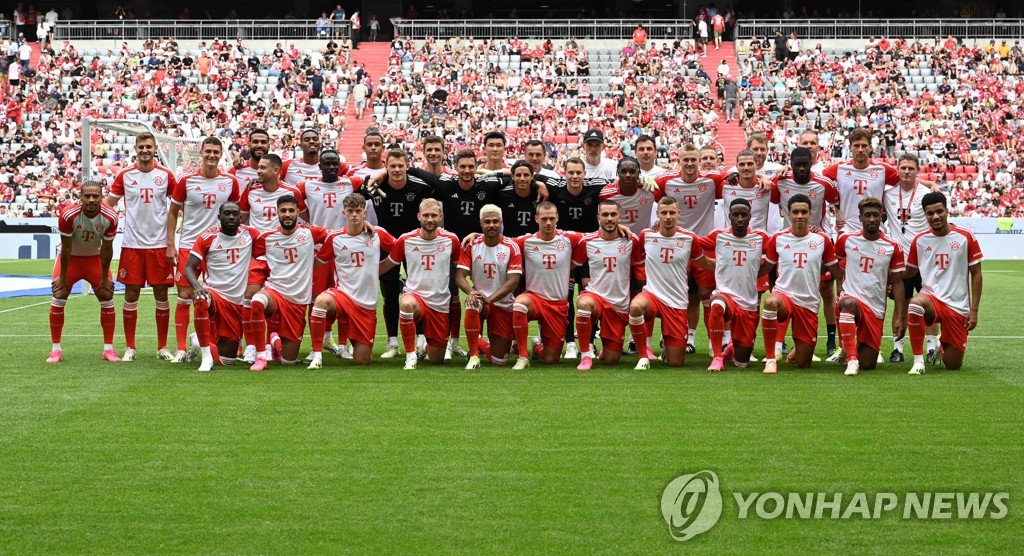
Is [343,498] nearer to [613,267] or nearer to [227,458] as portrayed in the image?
[227,458]

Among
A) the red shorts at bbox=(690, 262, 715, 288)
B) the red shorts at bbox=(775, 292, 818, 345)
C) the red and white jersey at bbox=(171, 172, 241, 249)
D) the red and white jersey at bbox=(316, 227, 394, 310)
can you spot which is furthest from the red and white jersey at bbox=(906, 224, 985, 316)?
the red and white jersey at bbox=(171, 172, 241, 249)

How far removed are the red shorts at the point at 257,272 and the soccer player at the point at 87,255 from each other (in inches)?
45.8

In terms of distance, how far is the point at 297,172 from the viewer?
36.7ft

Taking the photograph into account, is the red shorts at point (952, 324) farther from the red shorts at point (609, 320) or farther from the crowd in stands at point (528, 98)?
the crowd in stands at point (528, 98)

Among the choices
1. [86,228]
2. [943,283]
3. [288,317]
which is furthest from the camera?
[86,228]

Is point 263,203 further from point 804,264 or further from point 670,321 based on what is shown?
point 804,264

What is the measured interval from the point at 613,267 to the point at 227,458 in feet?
15.4

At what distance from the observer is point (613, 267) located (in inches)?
393

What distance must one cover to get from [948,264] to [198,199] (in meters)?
6.37

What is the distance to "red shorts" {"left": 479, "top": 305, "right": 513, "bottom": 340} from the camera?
10.0m

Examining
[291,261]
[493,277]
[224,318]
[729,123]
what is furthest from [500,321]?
[729,123]

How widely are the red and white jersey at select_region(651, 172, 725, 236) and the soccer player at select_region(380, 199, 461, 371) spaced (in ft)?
6.81

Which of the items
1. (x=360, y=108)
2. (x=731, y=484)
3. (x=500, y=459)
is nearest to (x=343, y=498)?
(x=500, y=459)

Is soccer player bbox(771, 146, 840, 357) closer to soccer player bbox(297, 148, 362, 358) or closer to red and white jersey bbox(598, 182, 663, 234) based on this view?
red and white jersey bbox(598, 182, 663, 234)
